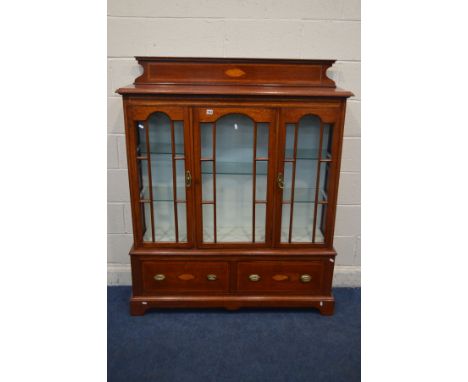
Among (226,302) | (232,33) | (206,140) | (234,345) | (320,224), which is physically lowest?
(234,345)

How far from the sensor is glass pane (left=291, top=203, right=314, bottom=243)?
6.95ft

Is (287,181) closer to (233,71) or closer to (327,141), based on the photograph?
→ (327,141)

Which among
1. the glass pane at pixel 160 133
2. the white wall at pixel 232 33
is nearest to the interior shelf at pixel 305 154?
the white wall at pixel 232 33

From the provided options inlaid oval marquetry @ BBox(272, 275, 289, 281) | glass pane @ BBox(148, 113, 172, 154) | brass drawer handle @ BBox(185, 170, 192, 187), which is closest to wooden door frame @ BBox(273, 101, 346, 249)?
inlaid oval marquetry @ BBox(272, 275, 289, 281)

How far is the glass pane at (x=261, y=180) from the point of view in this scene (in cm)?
Answer: 199

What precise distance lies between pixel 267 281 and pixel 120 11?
1709 millimetres

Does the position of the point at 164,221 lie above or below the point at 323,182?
below

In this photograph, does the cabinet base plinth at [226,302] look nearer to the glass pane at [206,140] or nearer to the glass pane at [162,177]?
the glass pane at [162,177]

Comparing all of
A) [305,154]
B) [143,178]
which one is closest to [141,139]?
[143,178]

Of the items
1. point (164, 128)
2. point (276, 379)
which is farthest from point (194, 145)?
point (276, 379)

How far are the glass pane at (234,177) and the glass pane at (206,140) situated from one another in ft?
0.15

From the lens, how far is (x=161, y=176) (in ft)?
6.65

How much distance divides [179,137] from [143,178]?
12.4 inches

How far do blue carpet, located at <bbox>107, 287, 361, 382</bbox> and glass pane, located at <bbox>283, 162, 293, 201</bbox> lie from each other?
27.7 inches
